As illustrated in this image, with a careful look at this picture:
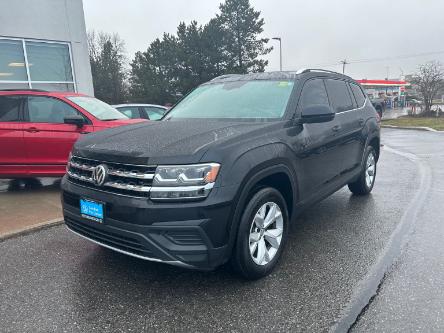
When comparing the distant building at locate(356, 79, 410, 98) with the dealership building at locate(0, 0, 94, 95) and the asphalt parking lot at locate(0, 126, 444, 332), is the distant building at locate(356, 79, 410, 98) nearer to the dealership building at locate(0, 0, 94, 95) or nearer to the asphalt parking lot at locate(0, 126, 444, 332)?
the dealership building at locate(0, 0, 94, 95)

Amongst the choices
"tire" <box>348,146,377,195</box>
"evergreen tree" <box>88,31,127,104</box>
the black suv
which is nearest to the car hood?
the black suv

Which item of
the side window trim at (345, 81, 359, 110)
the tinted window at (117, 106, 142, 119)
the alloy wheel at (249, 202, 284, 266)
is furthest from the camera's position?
the tinted window at (117, 106, 142, 119)

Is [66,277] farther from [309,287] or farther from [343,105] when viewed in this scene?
[343,105]

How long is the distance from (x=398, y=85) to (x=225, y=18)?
30498mm

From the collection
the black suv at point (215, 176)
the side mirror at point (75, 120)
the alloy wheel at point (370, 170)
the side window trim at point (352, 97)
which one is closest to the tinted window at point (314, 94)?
the black suv at point (215, 176)

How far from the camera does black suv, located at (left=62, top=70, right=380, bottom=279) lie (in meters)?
2.78

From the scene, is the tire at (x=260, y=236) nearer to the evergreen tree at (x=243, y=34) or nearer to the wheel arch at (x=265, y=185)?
the wheel arch at (x=265, y=185)

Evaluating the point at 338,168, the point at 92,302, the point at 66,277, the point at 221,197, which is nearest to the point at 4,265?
the point at 66,277

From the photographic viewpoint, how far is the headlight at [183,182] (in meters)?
2.76

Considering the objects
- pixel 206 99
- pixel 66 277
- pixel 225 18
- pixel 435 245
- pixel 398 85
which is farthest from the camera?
pixel 398 85

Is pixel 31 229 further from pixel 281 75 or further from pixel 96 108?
pixel 281 75

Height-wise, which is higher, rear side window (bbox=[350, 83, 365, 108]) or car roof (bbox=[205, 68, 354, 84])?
car roof (bbox=[205, 68, 354, 84])

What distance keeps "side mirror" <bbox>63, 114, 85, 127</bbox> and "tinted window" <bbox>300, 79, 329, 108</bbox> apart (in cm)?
371

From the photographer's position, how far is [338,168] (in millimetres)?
4621
